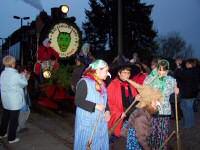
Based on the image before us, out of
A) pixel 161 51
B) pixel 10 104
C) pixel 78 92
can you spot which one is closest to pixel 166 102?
pixel 78 92

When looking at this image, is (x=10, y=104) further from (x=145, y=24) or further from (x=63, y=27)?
(x=145, y=24)

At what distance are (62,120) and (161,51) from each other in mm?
53025

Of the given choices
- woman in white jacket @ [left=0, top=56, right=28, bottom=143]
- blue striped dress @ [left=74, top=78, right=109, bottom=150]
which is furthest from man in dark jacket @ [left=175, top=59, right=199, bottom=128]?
blue striped dress @ [left=74, top=78, right=109, bottom=150]

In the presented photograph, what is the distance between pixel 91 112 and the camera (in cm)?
633

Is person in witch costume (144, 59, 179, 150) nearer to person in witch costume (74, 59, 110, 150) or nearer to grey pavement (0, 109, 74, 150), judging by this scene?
person in witch costume (74, 59, 110, 150)

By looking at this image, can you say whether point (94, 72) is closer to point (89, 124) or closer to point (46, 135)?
point (89, 124)

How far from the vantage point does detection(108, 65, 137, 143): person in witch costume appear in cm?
746

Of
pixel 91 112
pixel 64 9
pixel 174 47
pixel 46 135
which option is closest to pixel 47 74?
pixel 64 9

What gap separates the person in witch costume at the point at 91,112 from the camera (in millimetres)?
6355

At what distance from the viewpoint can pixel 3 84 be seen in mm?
9977

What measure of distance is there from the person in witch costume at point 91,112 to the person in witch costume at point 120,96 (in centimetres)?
100

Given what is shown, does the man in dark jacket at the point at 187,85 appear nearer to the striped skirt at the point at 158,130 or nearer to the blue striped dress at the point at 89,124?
the striped skirt at the point at 158,130

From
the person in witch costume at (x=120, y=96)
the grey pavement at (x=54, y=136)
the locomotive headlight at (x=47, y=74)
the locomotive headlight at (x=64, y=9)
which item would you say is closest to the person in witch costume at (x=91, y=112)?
the person in witch costume at (x=120, y=96)

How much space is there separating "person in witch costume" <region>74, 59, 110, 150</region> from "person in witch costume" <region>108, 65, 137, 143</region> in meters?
1.00
